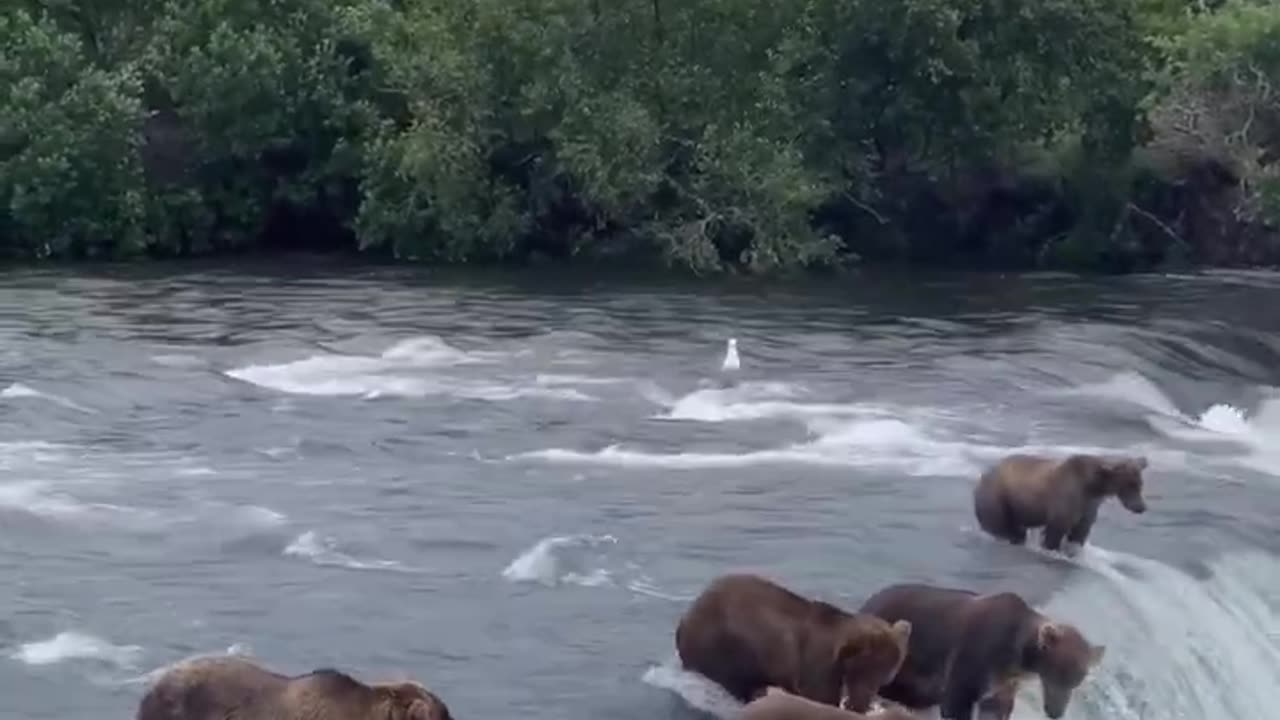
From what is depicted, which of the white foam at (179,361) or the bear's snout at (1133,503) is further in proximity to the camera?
the white foam at (179,361)

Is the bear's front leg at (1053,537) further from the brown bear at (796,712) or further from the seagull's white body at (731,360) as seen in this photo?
the seagull's white body at (731,360)

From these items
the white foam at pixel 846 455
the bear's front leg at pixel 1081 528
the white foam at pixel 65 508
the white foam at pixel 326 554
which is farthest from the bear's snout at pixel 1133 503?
the white foam at pixel 65 508

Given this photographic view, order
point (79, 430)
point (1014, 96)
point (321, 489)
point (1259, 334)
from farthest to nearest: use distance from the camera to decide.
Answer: point (1014, 96) < point (1259, 334) < point (79, 430) < point (321, 489)

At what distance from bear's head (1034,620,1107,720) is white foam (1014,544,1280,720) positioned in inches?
19.6

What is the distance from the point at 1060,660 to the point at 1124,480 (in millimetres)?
→ 5094

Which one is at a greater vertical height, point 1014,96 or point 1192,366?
point 1014,96

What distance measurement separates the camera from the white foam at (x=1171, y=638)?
14758mm

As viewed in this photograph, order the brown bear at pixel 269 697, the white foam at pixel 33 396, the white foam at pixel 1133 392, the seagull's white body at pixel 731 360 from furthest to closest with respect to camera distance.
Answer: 1. the seagull's white body at pixel 731 360
2. the white foam at pixel 1133 392
3. the white foam at pixel 33 396
4. the brown bear at pixel 269 697

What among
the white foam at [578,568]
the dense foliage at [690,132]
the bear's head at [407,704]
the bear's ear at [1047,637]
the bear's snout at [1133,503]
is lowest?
the white foam at [578,568]

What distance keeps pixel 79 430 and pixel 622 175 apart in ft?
59.2

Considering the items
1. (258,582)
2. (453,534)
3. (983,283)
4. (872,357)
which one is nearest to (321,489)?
(453,534)

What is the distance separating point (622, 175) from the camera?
130 ft

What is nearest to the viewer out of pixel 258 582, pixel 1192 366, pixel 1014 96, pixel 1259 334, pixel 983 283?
pixel 258 582

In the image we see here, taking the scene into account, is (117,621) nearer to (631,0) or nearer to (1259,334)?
(1259,334)
